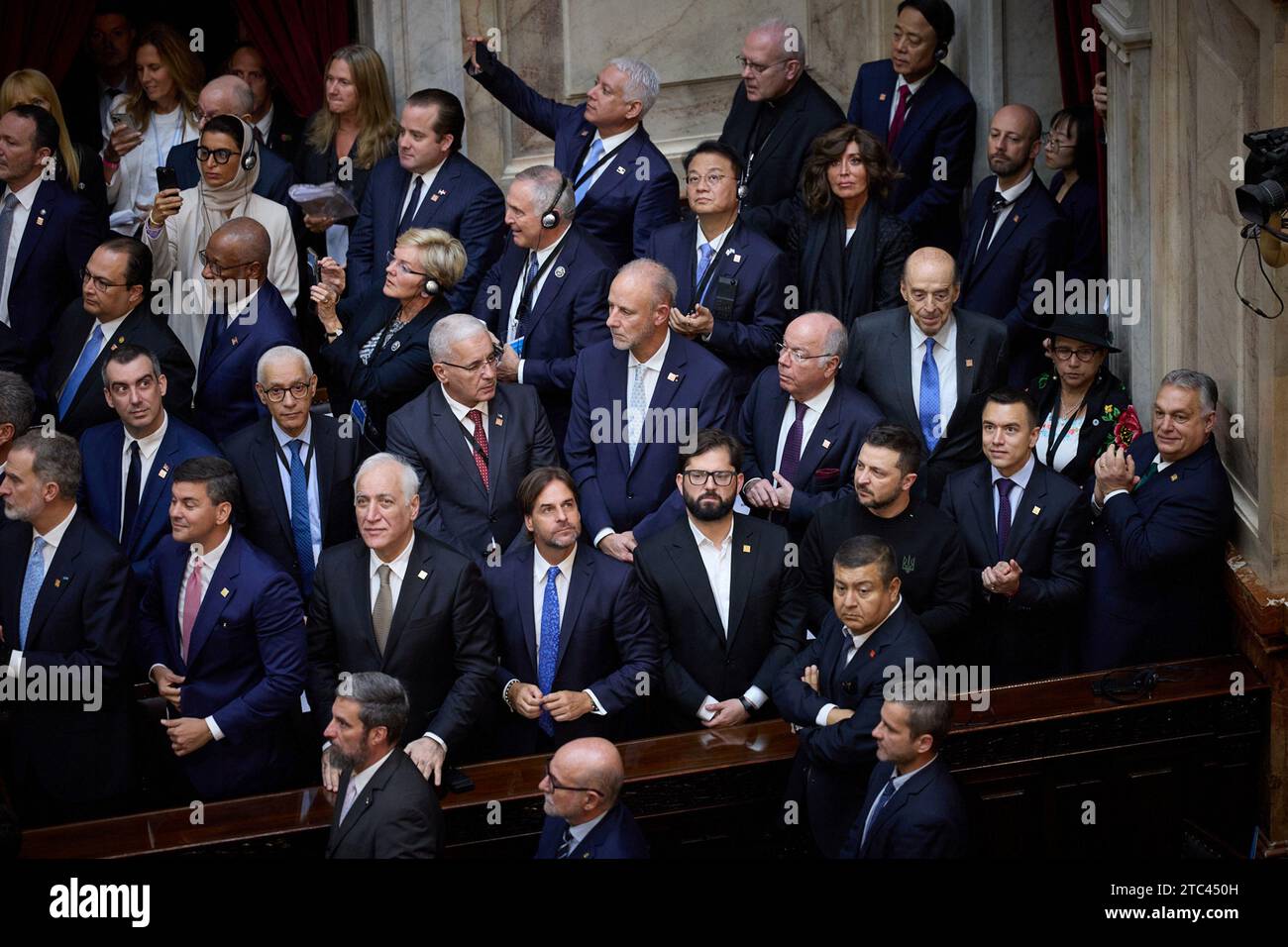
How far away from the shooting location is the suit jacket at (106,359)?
735 centimetres

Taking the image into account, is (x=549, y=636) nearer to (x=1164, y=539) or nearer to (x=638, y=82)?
(x=1164, y=539)

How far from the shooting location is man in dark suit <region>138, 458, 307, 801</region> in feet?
20.5

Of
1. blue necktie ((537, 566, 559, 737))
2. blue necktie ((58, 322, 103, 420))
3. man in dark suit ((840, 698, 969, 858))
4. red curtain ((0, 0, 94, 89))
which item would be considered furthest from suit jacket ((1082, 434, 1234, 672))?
red curtain ((0, 0, 94, 89))

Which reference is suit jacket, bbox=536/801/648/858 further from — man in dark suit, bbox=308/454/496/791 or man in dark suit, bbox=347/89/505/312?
man in dark suit, bbox=347/89/505/312

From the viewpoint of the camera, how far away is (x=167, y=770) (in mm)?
6629

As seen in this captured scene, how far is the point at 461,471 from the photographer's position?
689cm

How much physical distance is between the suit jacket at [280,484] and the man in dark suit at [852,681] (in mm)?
1932

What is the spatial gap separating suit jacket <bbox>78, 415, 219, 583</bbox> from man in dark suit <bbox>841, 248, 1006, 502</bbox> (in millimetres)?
2527

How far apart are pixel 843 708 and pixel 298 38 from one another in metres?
5.08

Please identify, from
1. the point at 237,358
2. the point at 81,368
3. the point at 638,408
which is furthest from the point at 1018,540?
the point at 81,368

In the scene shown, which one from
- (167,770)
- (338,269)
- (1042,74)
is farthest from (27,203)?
(1042,74)

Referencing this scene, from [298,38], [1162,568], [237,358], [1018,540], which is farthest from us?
[298,38]
